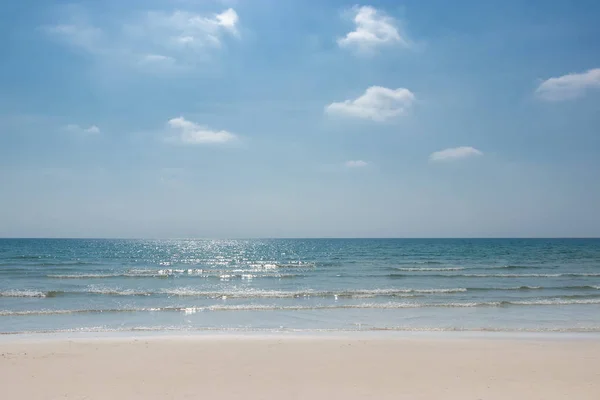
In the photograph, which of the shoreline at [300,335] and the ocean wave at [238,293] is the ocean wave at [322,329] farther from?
the ocean wave at [238,293]

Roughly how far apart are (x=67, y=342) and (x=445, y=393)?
8.86 metres

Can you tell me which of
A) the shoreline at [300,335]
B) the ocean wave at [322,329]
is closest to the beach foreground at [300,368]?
the shoreline at [300,335]

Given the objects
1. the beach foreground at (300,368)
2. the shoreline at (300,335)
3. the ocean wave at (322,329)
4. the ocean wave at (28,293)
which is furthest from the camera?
the ocean wave at (28,293)

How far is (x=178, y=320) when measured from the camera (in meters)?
14.2

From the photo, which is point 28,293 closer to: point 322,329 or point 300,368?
point 322,329

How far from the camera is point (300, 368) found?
339 inches

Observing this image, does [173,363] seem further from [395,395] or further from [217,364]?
[395,395]

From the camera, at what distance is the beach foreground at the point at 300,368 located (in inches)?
285

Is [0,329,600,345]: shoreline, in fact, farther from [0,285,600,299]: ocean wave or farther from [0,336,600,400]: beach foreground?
[0,285,600,299]: ocean wave

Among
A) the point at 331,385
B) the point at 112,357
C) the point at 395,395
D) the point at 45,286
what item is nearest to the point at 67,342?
the point at 112,357

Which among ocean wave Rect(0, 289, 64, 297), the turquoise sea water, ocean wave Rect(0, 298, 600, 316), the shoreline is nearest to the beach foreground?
the shoreline

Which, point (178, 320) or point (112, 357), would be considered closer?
point (112, 357)

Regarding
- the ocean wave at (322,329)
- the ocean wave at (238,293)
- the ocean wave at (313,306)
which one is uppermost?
the ocean wave at (322,329)

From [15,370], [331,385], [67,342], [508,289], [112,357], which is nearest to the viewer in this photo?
[331,385]
